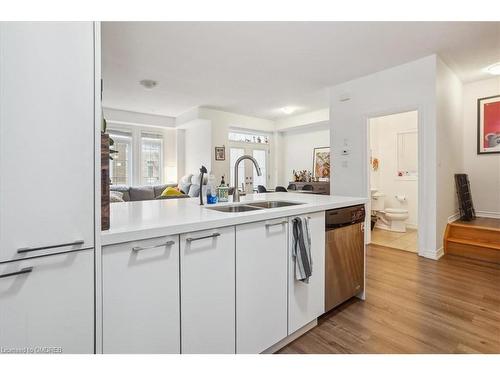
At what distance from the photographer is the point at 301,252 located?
1.57 meters

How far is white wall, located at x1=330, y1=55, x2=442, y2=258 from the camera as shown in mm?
3266

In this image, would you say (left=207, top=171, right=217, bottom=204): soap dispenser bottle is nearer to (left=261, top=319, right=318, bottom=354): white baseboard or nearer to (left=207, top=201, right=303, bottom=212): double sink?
(left=207, top=201, right=303, bottom=212): double sink

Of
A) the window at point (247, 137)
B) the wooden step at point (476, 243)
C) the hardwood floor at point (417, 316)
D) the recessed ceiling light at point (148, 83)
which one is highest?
the recessed ceiling light at point (148, 83)

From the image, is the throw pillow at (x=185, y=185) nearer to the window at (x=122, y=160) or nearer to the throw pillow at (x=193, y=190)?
the throw pillow at (x=193, y=190)

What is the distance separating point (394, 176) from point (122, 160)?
20.4 ft

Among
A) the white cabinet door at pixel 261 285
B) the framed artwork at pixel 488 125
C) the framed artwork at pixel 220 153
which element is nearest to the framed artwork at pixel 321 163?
the framed artwork at pixel 220 153

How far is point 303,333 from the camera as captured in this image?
1715mm

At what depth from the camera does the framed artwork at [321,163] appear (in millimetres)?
6531

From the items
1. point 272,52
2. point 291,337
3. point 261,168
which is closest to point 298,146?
point 261,168

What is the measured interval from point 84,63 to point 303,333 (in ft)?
6.13

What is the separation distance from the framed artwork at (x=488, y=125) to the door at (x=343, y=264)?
140 inches

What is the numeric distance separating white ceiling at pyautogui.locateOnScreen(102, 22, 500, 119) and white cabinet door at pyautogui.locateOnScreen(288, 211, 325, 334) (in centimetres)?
211

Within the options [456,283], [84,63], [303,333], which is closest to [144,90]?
[84,63]
